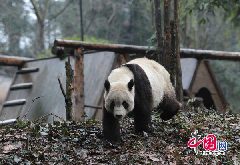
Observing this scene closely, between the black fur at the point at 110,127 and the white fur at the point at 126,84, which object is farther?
the black fur at the point at 110,127

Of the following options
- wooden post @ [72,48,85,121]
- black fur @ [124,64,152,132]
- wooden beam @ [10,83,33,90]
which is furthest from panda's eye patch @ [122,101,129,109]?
wooden beam @ [10,83,33,90]

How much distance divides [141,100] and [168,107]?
128cm

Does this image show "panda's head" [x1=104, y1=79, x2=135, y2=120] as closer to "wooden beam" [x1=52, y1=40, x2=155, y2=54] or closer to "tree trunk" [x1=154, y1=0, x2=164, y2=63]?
"tree trunk" [x1=154, y1=0, x2=164, y2=63]

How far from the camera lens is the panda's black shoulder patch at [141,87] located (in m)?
6.11

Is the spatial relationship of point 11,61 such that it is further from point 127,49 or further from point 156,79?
point 156,79

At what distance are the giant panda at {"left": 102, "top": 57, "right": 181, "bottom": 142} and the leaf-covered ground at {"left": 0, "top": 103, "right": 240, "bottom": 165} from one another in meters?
0.22

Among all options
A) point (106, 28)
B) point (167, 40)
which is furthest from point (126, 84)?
point (106, 28)

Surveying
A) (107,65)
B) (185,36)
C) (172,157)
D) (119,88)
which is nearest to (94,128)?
(119,88)

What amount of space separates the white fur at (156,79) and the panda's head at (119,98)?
838 millimetres

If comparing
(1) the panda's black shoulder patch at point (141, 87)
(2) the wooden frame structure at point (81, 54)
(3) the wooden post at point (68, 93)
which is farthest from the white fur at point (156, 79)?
(2) the wooden frame structure at point (81, 54)

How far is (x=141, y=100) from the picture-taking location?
6.10m

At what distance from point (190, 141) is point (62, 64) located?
718cm

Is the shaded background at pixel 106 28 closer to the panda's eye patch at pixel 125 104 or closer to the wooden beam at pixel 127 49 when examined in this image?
the wooden beam at pixel 127 49

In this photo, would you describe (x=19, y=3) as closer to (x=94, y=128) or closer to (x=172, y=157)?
(x=94, y=128)
